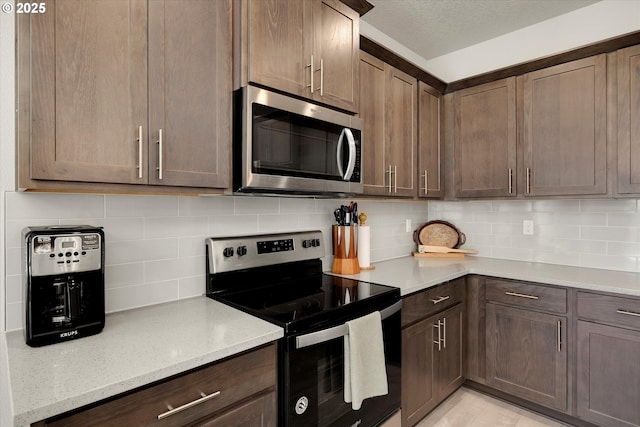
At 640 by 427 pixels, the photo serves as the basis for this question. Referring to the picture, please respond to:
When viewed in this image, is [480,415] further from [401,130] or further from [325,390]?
[401,130]

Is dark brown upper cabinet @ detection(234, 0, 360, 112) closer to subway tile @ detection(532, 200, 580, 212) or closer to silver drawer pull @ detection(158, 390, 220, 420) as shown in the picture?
silver drawer pull @ detection(158, 390, 220, 420)

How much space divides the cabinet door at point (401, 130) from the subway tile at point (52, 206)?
1631 millimetres

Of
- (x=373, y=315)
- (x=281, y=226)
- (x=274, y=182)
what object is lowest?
(x=373, y=315)

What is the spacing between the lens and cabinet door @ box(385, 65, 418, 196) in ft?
7.44

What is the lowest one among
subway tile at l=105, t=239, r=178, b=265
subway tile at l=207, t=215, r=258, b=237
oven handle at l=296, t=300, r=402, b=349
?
oven handle at l=296, t=300, r=402, b=349

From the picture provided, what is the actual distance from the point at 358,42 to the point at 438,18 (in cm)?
105

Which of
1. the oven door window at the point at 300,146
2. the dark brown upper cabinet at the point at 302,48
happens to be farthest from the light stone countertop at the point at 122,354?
the dark brown upper cabinet at the point at 302,48

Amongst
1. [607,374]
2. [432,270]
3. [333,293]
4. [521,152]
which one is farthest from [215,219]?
[607,374]

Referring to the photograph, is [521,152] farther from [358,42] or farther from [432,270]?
[358,42]

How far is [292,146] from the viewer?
1.55 m

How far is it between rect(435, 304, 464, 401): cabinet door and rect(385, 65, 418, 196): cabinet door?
855mm

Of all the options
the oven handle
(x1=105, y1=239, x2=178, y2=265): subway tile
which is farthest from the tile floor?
(x1=105, y1=239, x2=178, y2=265): subway tile

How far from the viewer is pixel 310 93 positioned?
1.63 meters

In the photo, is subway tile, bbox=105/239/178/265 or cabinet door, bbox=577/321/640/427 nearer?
subway tile, bbox=105/239/178/265
